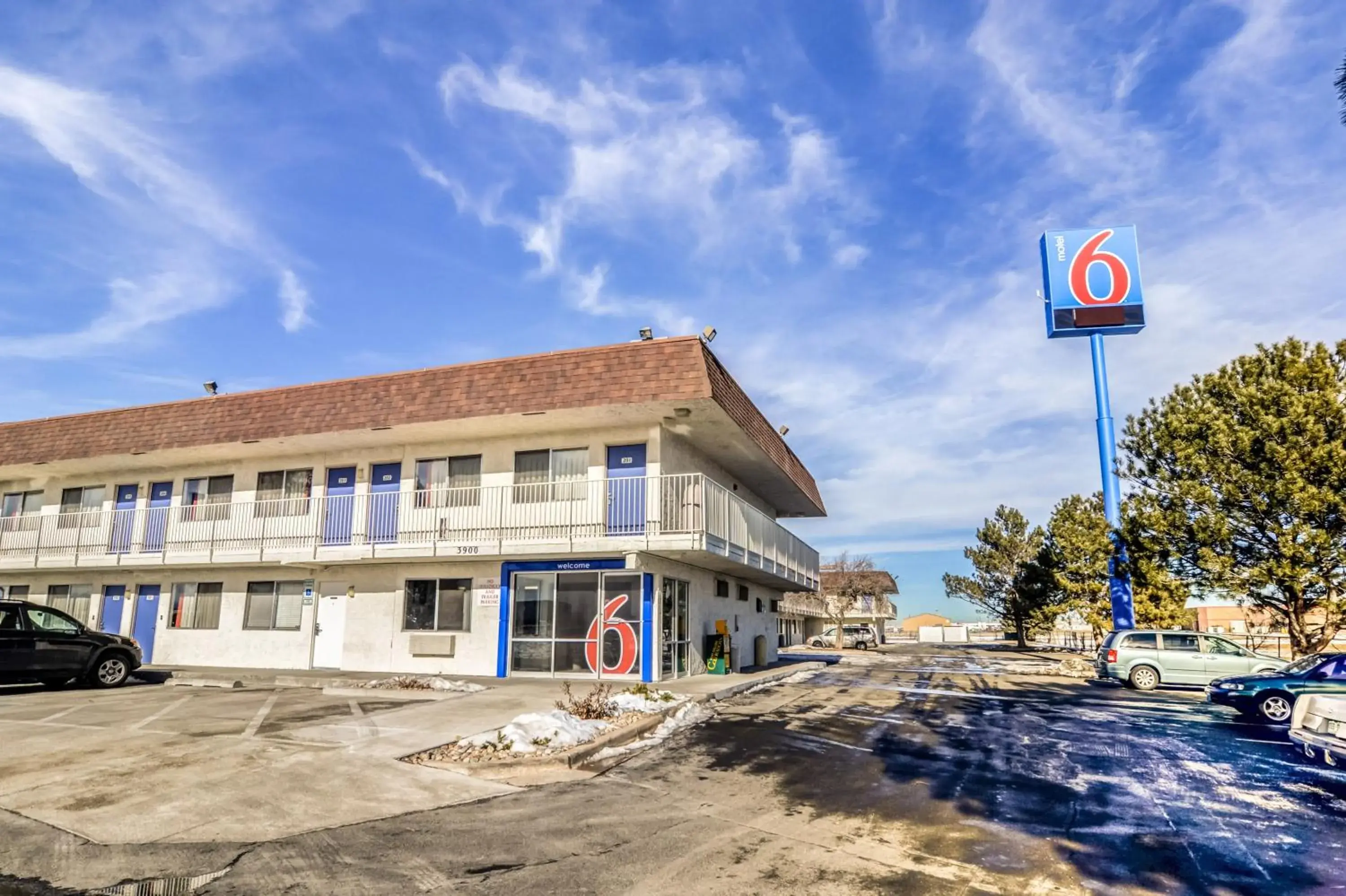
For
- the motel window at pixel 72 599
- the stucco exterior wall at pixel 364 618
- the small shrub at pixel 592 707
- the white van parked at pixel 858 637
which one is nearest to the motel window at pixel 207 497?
the stucco exterior wall at pixel 364 618

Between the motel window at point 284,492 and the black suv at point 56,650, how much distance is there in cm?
502

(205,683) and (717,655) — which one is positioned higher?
(717,655)

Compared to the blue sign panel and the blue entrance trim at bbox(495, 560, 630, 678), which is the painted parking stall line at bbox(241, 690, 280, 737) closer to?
the blue entrance trim at bbox(495, 560, 630, 678)

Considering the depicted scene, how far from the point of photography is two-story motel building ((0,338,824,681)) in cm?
1716

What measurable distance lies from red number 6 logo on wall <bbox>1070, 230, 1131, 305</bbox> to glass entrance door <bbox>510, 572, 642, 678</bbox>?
21.8 m

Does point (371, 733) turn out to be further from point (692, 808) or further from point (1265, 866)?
point (1265, 866)

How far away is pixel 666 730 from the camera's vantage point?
37.5 feet

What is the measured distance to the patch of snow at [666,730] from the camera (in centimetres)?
970

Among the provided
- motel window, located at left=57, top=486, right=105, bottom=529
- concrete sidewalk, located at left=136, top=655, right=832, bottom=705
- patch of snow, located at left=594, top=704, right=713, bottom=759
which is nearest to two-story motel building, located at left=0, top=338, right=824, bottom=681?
motel window, located at left=57, top=486, right=105, bottom=529

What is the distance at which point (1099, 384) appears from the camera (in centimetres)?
2809

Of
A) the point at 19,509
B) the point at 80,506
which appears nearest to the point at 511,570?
the point at 80,506

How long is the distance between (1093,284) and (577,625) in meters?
23.6

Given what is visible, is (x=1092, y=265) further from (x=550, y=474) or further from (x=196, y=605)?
(x=196, y=605)

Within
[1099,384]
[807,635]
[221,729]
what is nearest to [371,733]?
[221,729]
